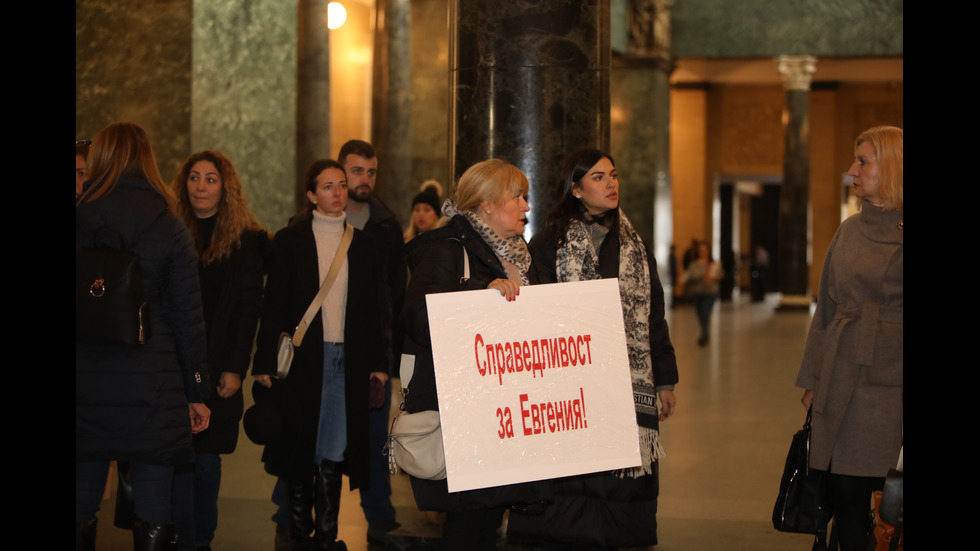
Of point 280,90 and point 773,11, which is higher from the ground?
point 773,11

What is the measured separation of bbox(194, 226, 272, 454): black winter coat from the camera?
15.9 ft

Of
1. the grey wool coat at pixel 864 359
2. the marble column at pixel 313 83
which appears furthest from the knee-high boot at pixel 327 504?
the marble column at pixel 313 83

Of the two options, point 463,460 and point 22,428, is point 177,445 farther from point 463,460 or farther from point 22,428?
point 463,460

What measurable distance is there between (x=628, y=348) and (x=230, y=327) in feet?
5.82

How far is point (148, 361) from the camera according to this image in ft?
12.1

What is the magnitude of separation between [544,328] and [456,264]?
37 centimetres

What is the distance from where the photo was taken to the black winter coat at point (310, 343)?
491cm

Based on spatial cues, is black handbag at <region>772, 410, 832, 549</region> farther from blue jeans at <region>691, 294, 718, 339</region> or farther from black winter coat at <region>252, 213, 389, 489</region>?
blue jeans at <region>691, 294, 718, 339</region>

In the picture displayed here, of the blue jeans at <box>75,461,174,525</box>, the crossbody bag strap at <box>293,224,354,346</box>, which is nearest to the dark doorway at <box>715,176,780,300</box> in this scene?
the crossbody bag strap at <box>293,224,354,346</box>

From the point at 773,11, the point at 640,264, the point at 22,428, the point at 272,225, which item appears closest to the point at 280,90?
the point at 272,225

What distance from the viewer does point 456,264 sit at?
145 inches

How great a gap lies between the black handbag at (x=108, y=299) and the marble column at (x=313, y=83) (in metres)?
9.73

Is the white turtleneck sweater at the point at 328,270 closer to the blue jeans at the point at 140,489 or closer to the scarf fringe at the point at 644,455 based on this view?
Answer: the blue jeans at the point at 140,489

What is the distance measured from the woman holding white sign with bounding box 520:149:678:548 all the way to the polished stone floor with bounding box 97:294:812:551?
1025 mm
